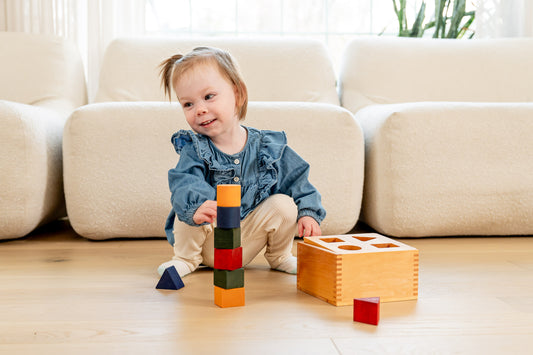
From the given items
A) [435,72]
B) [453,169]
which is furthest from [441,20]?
[453,169]

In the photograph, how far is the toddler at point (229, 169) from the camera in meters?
1.13

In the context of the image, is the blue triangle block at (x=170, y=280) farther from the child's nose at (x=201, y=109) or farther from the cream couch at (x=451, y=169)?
the cream couch at (x=451, y=169)

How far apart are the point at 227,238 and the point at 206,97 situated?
350 millimetres

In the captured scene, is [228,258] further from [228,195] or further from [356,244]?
[356,244]

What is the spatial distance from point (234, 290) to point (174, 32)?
1.95 metres

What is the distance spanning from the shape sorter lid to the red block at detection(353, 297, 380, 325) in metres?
0.12

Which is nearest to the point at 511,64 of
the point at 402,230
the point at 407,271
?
the point at 402,230

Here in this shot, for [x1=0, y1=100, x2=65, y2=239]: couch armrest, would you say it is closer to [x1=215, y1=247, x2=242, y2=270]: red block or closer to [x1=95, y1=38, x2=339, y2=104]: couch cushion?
[x1=95, y1=38, x2=339, y2=104]: couch cushion

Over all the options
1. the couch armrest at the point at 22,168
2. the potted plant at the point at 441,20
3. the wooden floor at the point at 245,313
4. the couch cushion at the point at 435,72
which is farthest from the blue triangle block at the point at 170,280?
the potted plant at the point at 441,20

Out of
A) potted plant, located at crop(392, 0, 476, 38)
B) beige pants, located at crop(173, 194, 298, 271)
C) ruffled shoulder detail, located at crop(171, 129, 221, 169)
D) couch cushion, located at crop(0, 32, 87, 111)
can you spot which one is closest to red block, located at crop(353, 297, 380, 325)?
beige pants, located at crop(173, 194, 298, 271)

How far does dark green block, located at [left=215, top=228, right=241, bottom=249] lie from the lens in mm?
921

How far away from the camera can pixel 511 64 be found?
2086mm

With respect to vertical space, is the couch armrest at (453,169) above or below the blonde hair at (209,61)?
below

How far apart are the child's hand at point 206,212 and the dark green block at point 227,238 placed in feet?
0.33
